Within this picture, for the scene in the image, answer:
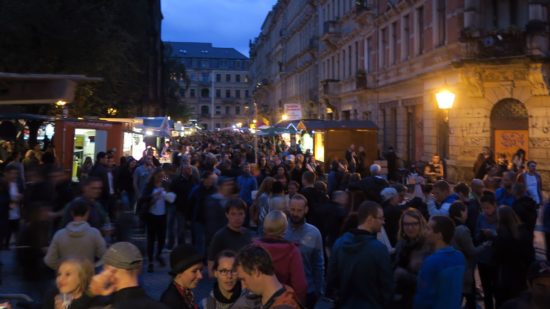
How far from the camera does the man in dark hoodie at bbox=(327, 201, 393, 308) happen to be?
14.9 feet

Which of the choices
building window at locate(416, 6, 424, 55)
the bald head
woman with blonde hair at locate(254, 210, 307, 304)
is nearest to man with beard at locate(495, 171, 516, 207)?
the bald head

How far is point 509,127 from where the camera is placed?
19953 millimetres

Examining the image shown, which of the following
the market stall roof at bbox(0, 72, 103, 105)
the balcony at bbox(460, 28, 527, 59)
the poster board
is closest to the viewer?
the market stall roof at bbox(0, 72, 103, 105)

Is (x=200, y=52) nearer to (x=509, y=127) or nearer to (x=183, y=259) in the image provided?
(x=509, y=127)

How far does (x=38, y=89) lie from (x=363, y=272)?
129 inches

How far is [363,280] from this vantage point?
4.52 metres

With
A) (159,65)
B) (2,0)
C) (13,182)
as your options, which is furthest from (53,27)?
(159,65)

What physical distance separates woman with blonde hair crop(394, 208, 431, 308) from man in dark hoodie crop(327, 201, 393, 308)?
1.20 ft

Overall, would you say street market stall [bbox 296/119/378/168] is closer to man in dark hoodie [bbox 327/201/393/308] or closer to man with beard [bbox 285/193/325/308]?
man with beard [bbox 285/193/325/308]

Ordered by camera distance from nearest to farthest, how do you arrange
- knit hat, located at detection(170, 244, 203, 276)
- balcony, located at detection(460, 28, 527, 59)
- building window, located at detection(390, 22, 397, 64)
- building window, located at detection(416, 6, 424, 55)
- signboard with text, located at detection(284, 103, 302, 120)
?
knit hat, located at detection(170, 244, 203, 276), balcony, located at detection(460, 28, 527, 59), building window, located at detection(416, 6, 424, 55), building window, located at detection(390, 22, 397, 64), signboard with text, located at detection(284, 103, 302, 120)

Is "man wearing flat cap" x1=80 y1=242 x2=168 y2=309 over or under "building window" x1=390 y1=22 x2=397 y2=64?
under

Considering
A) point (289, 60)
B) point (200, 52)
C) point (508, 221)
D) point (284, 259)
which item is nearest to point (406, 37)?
point (508, 221)

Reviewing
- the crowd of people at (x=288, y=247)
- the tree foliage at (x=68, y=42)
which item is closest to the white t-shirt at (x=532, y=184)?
the crowd of people at (x=288, y=247)

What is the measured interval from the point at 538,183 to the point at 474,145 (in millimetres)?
8630
